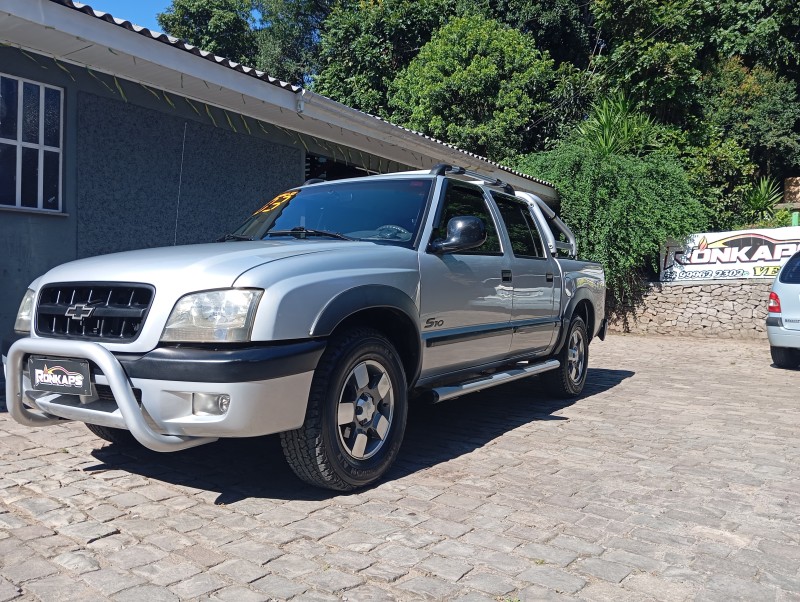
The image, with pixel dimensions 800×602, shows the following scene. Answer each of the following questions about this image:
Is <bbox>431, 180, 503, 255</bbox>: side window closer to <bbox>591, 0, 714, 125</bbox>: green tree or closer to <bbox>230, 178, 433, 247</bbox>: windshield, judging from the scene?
<bbox>230, 178, 433, 247</bbox>: windshield

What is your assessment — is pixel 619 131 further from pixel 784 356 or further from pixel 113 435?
pixel 113 435

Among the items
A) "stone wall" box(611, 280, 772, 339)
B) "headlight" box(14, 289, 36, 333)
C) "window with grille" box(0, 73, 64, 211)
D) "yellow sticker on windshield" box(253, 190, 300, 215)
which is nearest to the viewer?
"headlight" box(14, 289, 36, 333)

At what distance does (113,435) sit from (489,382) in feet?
8.54

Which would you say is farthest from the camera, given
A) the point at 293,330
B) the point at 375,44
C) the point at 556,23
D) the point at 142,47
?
the point at 375,44

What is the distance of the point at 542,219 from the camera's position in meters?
6.58

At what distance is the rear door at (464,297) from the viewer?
4461mm

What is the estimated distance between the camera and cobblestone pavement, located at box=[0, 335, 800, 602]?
2812 mm

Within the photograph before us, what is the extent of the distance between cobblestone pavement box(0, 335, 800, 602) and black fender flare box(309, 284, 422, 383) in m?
0.90

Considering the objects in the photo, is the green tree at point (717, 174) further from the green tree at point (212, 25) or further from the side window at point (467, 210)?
the green tree at point (212, 25)

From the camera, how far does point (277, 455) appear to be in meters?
4.56

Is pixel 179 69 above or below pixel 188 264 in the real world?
above

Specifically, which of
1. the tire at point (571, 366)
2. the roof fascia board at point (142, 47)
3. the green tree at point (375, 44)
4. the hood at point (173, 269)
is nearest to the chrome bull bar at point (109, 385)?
the hood at point (173, 269)

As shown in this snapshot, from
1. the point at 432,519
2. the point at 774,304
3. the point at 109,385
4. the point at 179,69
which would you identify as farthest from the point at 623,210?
the point at 109,385

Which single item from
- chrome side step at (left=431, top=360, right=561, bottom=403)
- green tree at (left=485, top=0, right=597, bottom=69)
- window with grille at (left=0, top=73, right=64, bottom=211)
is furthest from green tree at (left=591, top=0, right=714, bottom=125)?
window with grille at (left=0, top=73, right=64, bottom=211)
